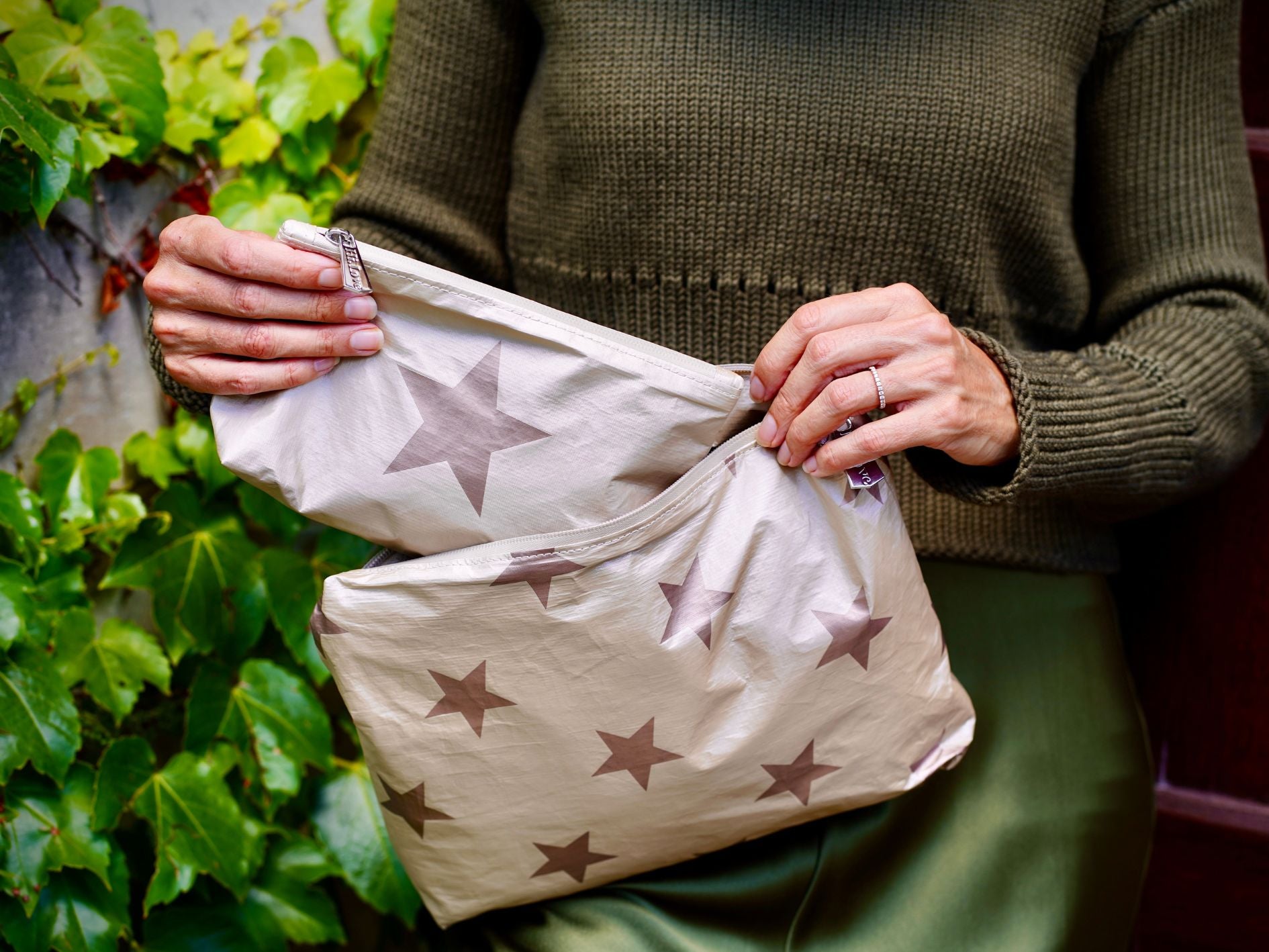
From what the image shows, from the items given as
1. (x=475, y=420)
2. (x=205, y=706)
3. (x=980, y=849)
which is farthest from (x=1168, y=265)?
(x=205, y=706)

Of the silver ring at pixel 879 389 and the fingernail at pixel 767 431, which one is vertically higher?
the silver ring at pixel 879 389

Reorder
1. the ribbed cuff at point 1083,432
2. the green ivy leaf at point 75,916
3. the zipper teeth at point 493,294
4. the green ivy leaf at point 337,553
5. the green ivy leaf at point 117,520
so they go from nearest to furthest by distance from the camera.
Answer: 1. the zipper teeth at point 493,294
2. the ribbed cuff at point 1083,432
3. the green ivy leaf at point 75,916
4. the green ivy leaf at point 117,520
5. the green ivy leaf at point 337,553

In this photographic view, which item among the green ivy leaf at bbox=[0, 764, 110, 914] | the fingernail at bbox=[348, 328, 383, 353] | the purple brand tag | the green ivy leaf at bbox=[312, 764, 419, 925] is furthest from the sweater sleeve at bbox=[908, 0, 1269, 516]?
the green ivy leaf at bbox=[0, 764, 110, 914]

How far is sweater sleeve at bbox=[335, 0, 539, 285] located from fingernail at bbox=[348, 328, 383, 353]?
29 cm

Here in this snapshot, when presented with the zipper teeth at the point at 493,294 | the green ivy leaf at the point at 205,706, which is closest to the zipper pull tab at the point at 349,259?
the zipper teeth at the point at 493,294

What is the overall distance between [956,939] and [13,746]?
30.0 inches

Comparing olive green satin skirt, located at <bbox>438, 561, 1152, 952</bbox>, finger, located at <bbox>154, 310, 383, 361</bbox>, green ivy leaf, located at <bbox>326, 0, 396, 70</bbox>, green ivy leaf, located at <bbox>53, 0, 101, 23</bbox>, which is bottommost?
olive green satin skirt, located at <bbox>438, 561, 1152, 952</bbox>

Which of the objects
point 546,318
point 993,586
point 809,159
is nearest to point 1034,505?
point 993,586

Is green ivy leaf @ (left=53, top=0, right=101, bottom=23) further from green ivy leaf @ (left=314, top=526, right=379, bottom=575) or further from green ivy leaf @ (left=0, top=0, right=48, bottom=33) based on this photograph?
green ivy leaf @ (left=314, top=526, right=379, bottom=575)

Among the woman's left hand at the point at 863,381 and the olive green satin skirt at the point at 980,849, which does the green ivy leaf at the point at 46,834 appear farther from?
the woman's left hand at the point at 863,381

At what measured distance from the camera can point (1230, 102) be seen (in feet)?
2.68

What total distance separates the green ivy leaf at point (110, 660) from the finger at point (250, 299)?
0.38 m

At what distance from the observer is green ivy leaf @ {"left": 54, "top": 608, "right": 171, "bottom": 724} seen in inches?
32.5

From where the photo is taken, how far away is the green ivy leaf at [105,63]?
2.55 feet
